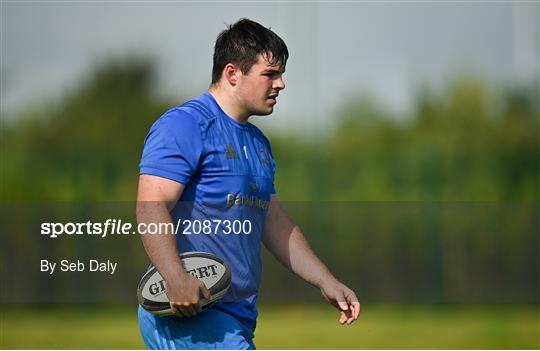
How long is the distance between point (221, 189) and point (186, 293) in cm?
36

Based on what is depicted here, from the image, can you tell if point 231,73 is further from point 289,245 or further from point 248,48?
point 289,245

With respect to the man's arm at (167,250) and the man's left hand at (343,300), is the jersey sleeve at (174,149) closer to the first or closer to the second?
the man's arm at (167,250)

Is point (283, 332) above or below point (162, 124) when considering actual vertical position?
below

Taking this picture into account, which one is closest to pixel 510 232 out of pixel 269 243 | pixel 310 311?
pixel 310 311

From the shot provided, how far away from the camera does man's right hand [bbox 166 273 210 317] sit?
2828mm

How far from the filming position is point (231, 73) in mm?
3180

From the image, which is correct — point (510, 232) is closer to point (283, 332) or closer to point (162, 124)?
point (283, 332)

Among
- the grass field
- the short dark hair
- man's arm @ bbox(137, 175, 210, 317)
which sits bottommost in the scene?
the grass field

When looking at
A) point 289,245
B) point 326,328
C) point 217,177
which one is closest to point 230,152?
point 217,177

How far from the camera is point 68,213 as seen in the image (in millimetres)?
7914

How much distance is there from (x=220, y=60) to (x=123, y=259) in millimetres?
4805

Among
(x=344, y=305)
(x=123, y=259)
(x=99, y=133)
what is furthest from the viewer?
(x=99, y=133)

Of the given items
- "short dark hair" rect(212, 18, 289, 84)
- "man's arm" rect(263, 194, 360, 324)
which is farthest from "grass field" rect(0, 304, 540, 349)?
"short dark hair" rect(212, 18, 289, 84)

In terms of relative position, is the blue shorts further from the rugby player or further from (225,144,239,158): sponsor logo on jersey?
(225,144,239,158): sponsor logo on jersey
